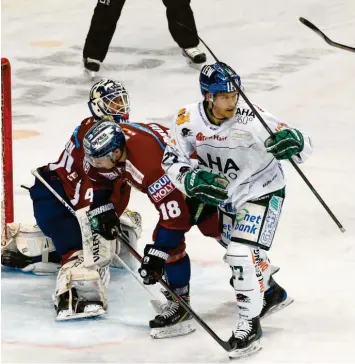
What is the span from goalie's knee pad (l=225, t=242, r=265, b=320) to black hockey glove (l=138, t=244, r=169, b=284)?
0.26 m

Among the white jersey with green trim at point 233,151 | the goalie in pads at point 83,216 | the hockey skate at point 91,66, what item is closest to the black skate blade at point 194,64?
the hockey skate at point 91,66

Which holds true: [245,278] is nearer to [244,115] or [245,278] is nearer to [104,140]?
[244,115]

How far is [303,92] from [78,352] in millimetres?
3808

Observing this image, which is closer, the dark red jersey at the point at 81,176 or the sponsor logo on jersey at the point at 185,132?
the sponsor logo on jersey at the point at 185,132

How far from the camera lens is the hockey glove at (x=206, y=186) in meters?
4.31

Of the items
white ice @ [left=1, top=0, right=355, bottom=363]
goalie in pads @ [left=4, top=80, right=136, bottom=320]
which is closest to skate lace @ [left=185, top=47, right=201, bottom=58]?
white ice @ [left=1, top=0, right=355, bottom=363]

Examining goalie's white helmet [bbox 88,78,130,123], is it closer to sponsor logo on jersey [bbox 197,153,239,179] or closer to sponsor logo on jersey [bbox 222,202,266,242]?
sponsor logo on jersey [bbox 197,153,239,179]

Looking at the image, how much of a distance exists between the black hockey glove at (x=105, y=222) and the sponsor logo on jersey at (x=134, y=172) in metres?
0.27

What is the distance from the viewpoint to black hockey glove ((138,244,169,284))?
4543 millimetres

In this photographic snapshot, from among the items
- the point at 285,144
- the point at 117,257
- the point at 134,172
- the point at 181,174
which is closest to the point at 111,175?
the point at 134,172

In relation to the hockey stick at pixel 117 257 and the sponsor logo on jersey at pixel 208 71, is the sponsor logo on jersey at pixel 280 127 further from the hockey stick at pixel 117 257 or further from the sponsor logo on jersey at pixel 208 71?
the hockey stick at pixel 117 257

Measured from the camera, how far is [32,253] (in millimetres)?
5316

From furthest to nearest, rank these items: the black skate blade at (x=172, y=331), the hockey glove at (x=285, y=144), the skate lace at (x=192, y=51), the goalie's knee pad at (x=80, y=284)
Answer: the skate lace at (x=192, y=51), the goalie's knee pad at (x=80, y=284), the black skate blade at (x=172, y=331), the hockey glove at (x=285, y=144)

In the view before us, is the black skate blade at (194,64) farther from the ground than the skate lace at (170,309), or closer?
closer
